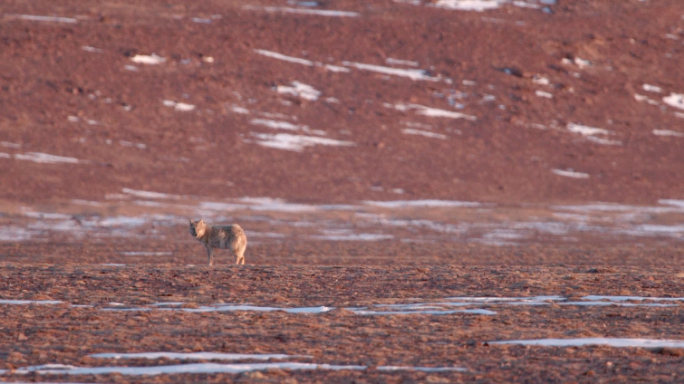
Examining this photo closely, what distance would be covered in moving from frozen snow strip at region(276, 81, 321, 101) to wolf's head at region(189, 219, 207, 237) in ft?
114

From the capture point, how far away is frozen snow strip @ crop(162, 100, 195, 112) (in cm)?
4953

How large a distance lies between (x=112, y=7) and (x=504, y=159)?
93.5 feet

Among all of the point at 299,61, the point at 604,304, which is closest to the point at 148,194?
the point at 299,61

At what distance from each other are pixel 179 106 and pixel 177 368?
42698mm

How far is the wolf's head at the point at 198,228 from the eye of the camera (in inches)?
706

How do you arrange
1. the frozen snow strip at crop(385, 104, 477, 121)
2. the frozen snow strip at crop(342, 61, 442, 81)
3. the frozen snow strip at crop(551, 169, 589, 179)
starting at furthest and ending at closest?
the frozen snow strip at crop(342, 61, 442, 81), the frozen snow strip at crop(385, 104, 477, 121), the frozen snow strip at crop(551, 169, 589, 179)

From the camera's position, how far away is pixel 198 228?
1803 cm

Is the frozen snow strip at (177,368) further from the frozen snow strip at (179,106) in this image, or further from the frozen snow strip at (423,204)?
the frozen snow strip at (179,106)

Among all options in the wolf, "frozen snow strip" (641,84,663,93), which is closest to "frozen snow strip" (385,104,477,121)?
"frozen snow strip" (641,84,663,93)

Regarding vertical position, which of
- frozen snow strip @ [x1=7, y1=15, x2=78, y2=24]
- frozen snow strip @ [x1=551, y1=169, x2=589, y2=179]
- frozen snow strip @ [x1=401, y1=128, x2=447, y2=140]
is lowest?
frozen snow strip @ [x1=551, y1=169, x2=589, y2=179]

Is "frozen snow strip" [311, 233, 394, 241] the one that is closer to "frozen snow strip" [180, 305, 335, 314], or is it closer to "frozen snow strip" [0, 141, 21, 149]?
"frozen snow strip" [180, 305, 335, 314]

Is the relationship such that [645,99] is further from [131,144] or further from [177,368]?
[177,368]

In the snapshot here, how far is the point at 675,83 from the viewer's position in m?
59.8

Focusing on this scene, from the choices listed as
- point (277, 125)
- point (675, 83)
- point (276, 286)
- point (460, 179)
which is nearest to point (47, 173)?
point (277, 125)
